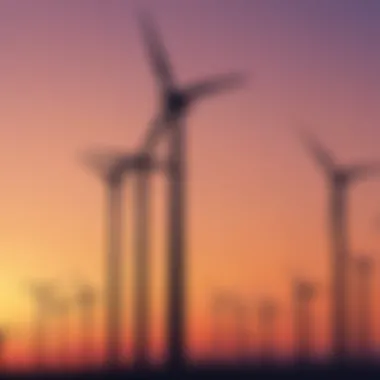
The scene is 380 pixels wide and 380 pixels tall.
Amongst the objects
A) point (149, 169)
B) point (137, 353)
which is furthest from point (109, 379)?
point (149, 169)

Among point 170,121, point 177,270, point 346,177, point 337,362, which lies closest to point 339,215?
point 346,177

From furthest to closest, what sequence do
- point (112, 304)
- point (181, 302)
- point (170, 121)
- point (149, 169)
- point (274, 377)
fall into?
point (274, 377) → point (112, 304) → point (149, 169) → point (170, 121) → point (181, 302)

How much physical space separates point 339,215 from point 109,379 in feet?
40.6

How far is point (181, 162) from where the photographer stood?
4341 cm

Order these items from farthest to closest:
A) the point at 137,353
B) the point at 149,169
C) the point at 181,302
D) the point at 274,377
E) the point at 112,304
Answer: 1. the point at 274,377
2. the point at 112,304
3. the point at 137,353
4. the point at 149,169
5. the point at 181,302

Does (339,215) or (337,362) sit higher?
(339,215)

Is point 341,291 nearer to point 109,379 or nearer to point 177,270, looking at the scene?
point 109,379

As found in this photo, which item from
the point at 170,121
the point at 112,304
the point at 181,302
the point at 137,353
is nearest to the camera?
the point at 181,302

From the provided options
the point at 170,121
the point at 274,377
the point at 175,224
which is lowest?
the point at 274,377

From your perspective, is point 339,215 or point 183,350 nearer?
point 183,350

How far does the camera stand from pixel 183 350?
4247cm

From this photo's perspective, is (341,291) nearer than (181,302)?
No

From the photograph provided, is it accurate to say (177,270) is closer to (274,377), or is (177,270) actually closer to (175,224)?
(175,224)

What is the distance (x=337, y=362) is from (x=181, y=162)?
96.3 feet
